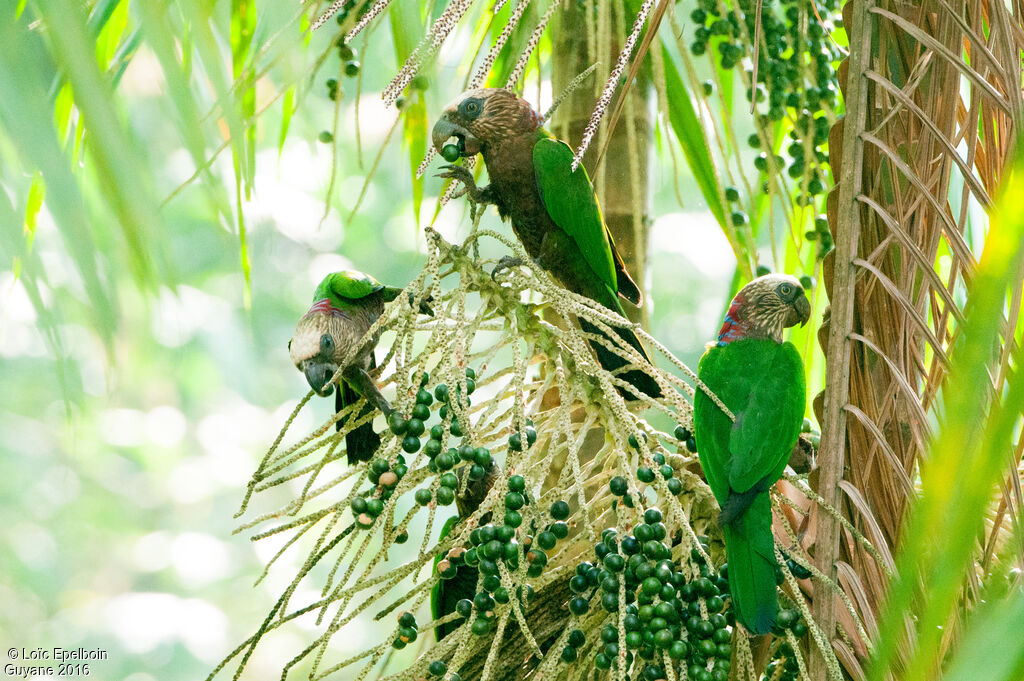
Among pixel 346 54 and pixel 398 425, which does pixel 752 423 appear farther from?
pixel 346 54

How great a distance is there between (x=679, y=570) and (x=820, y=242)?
2.69 ft

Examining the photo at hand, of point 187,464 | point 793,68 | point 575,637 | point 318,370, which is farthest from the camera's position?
Result: point 187,464

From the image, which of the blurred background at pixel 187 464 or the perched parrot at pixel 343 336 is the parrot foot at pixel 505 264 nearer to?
the perched parrot at pixel 343 336

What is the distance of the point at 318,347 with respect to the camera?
1.40 meters

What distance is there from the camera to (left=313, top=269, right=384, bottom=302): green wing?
148 centimetres

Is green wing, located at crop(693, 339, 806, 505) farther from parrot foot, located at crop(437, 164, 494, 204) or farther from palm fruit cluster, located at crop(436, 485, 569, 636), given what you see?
parrot foot, located at crop(437, 164, 494, 204)

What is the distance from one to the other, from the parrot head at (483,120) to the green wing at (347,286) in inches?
10.2

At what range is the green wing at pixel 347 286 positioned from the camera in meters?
1.48

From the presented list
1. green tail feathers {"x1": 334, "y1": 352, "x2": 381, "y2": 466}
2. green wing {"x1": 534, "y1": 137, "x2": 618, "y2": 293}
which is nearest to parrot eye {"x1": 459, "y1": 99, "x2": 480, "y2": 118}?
green wing {"x1": 534, "y1": 137, "x2": 618, "y2": 293}

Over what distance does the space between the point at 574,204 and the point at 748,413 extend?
1.61 feet

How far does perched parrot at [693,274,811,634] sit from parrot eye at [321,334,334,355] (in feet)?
1.80

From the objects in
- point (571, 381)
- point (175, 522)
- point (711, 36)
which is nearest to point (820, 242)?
point (711, 36)

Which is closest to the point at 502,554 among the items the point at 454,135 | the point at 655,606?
the point at 655,606

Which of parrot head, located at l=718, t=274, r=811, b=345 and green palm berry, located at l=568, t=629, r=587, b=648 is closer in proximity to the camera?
green palm berry, located at l=568, t=629, r=587, b=648
